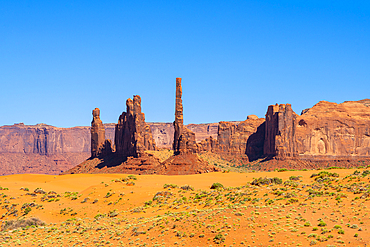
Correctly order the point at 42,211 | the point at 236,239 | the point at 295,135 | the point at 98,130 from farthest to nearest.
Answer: the point at 295,135 → the point at 98,130 → the point at 42,211 → the point at 236,239

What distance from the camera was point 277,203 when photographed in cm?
2939

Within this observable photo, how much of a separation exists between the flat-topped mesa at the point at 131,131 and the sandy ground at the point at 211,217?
193ft

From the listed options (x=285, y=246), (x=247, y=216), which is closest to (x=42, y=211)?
(x=247, y=216)

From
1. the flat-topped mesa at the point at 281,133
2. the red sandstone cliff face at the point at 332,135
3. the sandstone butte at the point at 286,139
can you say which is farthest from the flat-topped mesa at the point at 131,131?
the red sandstone cliff face at the point at 332,135

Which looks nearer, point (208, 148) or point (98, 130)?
point (98, 130)

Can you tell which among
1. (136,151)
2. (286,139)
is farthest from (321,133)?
(136,151)

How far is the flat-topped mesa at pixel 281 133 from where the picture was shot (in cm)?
12838

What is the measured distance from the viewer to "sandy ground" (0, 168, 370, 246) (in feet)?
74.4

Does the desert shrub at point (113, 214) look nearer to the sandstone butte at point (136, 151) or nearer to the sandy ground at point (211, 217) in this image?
the sandy ground at point (211, 217)

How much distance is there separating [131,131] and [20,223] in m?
73.0

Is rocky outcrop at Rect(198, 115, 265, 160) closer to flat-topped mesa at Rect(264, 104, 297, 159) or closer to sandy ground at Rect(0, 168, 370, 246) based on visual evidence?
flat-topped mesa at Rect(264, 104, 297, 159)

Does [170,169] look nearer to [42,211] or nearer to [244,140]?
[42,211]

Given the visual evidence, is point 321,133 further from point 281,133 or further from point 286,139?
point 281,133

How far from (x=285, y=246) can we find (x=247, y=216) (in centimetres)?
551
